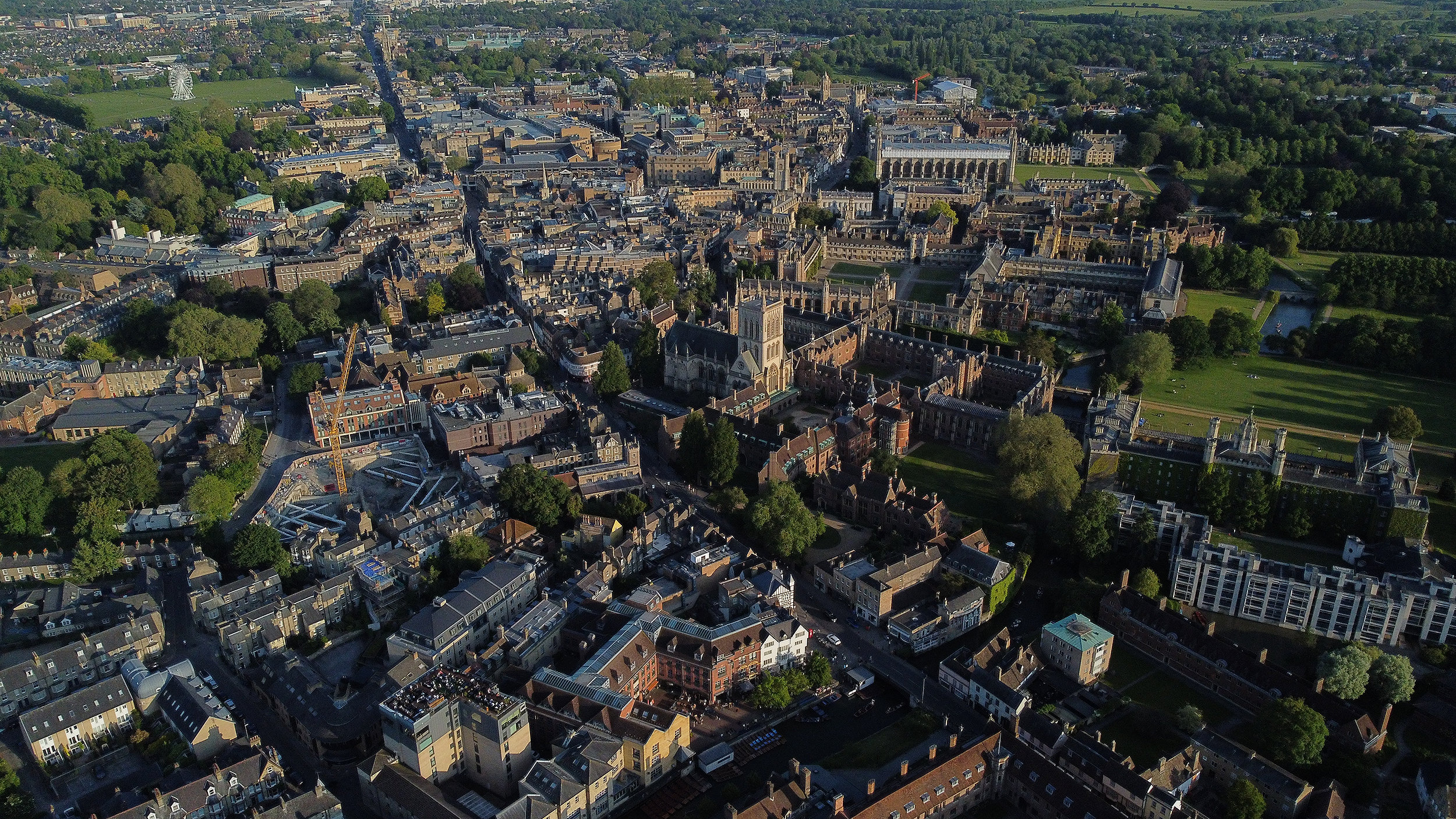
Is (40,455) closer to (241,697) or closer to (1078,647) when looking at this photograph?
(241,697)

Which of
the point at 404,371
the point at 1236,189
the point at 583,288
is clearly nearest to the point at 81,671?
the point at 404,371

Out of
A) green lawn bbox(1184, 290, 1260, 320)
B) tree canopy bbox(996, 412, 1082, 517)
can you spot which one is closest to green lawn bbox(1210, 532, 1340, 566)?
tree canopy bbox(996, 412, 1082, 517)

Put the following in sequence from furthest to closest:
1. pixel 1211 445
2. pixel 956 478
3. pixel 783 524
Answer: pixel 956 478 < pixel 1211 445 < pixel 783 524

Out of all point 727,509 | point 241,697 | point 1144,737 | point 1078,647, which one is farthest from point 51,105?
point 1144,737

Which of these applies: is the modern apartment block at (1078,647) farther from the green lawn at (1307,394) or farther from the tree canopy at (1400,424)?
the tree canopy at (1400,424)

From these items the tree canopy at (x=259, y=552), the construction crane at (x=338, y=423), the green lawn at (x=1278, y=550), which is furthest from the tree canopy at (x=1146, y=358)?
the tree canopy at (x=259, y=552)

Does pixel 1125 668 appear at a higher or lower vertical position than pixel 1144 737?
higher

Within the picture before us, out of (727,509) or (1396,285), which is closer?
(727,509)

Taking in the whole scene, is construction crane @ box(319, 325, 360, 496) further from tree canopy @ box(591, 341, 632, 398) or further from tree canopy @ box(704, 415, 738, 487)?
tree canopy @ box(704, 415, 738, 487)
